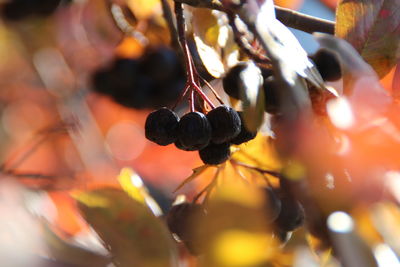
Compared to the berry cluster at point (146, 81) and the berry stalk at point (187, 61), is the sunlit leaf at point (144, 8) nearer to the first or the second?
the berry cluster at point (146, 81)

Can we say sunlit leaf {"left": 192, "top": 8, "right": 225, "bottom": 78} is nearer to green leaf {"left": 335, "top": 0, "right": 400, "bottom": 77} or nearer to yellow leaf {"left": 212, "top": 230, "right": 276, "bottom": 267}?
green leaf {"left": 335, "top": 0, "right": 400, "bottom": 77}

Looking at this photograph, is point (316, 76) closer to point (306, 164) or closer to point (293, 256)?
point (306, 164)

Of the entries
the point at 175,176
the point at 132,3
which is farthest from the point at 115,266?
the point at 175,176

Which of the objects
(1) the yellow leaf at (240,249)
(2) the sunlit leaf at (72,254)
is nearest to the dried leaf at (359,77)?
(1) the yellow leaf at (240,249)

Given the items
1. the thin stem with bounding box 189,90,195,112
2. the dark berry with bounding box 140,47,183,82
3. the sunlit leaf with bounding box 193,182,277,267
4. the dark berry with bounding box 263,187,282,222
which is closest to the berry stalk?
the thin stem with bounding box 189,90,195,112

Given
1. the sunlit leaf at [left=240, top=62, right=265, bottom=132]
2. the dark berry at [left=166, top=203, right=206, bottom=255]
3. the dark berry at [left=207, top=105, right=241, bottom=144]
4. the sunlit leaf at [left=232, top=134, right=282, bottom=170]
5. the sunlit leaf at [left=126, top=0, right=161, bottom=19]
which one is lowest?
the dark berry at [left=166, top=203, right=206, bottom=255]

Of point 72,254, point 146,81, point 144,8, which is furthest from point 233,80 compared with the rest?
point 146,81

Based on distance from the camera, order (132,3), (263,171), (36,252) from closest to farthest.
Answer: (36,252) < (263,171) < (132,3)

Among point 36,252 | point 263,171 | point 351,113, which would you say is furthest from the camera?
point 263,171
